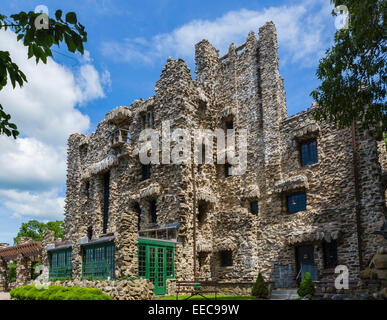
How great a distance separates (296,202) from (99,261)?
37.1ft

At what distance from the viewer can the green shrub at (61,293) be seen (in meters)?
14.5

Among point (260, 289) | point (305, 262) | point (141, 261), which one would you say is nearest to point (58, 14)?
point (141, 261)

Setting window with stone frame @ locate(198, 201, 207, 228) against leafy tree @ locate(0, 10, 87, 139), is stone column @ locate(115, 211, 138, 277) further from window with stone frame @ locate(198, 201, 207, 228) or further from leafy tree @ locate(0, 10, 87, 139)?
leafy tree @ locate(0, 10, 87, 139)

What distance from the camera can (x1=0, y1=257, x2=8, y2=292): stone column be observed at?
123 feet

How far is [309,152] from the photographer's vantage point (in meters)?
22.3

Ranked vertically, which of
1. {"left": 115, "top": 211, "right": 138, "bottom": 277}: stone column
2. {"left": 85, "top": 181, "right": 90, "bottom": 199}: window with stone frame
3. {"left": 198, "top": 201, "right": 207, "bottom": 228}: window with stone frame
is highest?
{"left": 85, "top": 181, "right": 90, "bottom": 199}: window with stone frame

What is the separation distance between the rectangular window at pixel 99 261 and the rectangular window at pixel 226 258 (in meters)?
7.97

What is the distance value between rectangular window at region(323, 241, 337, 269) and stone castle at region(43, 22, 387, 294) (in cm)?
5

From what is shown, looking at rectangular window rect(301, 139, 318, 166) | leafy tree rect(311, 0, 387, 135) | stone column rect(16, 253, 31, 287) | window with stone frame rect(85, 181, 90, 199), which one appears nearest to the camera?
leafy tree rect(311, 0, 387, 135)

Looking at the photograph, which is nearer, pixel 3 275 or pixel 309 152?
pixel 309 152

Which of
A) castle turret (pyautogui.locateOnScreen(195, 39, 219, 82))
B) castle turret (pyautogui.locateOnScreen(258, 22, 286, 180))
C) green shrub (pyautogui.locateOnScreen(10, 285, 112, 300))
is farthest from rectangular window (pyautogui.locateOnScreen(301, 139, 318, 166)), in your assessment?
green shrub (pyautogui.locateOnScreen(10, 285, 112, 300))

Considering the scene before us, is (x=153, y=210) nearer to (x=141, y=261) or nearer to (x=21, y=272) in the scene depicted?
(x=141, y=261)
